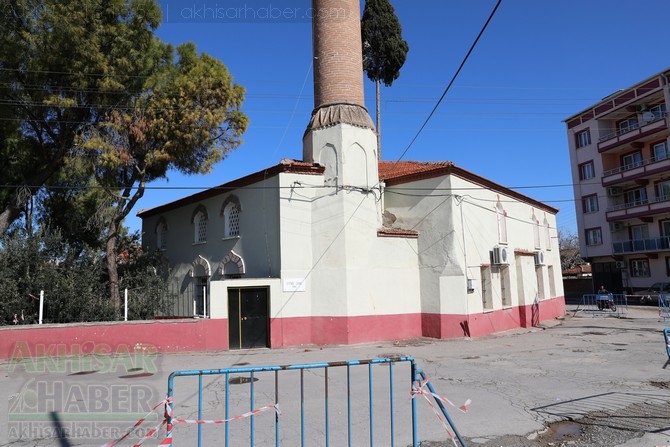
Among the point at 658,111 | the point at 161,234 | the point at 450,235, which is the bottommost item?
the point at 450,235

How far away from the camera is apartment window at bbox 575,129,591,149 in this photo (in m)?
40.5

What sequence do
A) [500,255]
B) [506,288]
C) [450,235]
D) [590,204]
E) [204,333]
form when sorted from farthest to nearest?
[590,204] → [506,288] → [500,255] → [450,235] → [204,333]

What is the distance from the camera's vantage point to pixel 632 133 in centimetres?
3559

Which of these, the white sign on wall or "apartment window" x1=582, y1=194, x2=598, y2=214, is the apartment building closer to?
"apartment window" x1=582, y1=194, x2=598, y2=214

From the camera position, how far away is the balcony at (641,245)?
111ft

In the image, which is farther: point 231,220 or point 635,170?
point 635,170

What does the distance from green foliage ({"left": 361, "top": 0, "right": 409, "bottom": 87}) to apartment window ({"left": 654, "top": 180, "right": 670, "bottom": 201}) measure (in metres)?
21.9

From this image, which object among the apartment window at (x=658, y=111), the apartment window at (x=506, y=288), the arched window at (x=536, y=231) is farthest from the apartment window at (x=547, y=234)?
the apartment window at (x=658, y=111)

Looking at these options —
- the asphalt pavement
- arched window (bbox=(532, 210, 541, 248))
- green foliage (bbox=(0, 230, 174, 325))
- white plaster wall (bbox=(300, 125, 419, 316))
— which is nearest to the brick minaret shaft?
white plaster wall (bbox=(300, 125, 419, 316))

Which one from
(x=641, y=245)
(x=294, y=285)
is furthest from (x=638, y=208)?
(x=294, y=285)

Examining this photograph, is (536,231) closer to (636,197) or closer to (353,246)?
(353,246)

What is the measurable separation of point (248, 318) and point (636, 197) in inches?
1406

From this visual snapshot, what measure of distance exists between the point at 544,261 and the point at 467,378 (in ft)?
49.8

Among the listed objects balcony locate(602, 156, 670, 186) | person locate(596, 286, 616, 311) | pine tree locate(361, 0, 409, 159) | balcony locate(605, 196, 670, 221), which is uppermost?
pine tree locate(361, 0, 409, 159)
